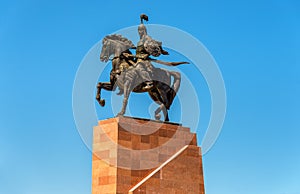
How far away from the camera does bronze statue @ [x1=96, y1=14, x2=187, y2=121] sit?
23641 millimetres

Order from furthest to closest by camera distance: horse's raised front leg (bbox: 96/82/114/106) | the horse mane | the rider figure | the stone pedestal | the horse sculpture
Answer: the horse mane, horse's raised front leg (bbox: 96/82/114/106), the rider figure, the horse sculpture, the stone pedestal

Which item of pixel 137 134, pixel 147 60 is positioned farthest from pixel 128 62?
pixel 137 134

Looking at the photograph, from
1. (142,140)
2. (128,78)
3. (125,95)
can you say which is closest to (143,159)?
(142,140)

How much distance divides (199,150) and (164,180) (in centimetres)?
218

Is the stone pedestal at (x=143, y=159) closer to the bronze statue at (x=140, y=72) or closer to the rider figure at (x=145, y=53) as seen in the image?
the bronze statue at (x=140, y=72)

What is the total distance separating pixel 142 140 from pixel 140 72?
249cm

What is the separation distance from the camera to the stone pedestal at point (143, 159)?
22.1 m

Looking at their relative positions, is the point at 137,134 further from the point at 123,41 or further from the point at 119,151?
the point at 123,41

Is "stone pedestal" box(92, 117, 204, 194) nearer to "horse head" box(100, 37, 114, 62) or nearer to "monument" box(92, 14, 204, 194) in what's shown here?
"monument" box(92, 14, 204, 194)

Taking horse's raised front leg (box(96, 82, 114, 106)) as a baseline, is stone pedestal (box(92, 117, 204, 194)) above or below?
below

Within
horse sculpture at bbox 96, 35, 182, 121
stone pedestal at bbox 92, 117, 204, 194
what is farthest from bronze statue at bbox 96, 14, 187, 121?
stone pedestal at bbox 92, 117, 204, 194

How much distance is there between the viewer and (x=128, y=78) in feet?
76.9

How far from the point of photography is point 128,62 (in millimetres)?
24000

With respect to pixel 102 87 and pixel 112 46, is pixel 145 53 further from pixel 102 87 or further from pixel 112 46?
pixel 102 87
